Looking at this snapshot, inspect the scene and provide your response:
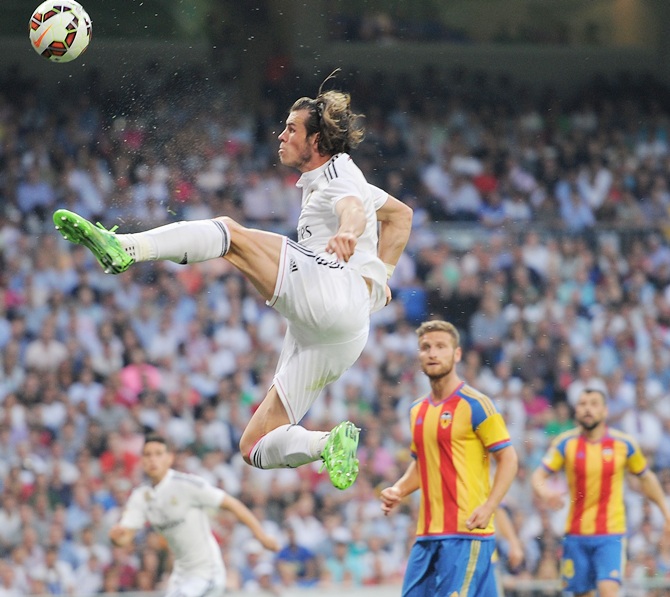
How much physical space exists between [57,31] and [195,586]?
4.23 m

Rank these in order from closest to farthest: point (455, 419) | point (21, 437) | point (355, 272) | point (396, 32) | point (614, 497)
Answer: point (355, 272), point (455, 419), point (614, 497), point (21, 437), point (396, 32)

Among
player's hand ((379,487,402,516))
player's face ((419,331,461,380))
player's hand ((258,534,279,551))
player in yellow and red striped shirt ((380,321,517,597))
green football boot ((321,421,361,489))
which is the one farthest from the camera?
player's hand ((258,534,279,551))

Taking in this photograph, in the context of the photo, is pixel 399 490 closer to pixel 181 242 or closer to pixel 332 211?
pixel 332 211

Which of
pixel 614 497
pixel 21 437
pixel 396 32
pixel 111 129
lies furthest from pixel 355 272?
pixel 396 32

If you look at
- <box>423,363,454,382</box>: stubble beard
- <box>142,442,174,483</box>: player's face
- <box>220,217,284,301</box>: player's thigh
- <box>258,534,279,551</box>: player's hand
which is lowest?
<box>258,534,279,551</box>: player's hand

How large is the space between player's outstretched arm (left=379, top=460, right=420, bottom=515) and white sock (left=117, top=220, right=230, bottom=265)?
2.12 metres

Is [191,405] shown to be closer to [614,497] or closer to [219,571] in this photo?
[219,571]

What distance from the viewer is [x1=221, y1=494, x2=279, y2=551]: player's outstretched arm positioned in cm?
860

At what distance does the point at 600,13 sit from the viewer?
62.5 ft

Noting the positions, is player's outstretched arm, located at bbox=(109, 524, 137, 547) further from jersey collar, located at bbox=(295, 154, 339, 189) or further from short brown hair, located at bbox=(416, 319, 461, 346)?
jersey collar, located at bbox=(295, 154, 339, 189)

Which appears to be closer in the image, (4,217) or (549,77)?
(4,217)

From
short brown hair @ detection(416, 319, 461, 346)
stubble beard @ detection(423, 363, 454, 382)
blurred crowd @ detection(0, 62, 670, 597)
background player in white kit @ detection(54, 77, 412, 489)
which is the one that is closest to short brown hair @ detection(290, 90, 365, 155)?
background player in white kit @ detection(54, 77, 412, 489)

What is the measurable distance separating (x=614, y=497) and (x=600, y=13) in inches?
472

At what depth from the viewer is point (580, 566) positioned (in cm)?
878
